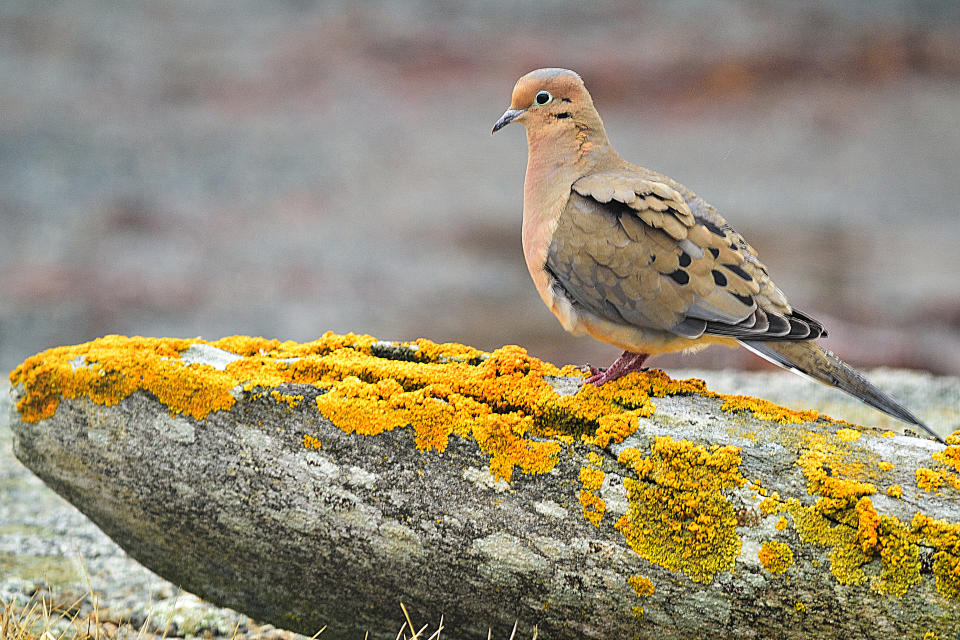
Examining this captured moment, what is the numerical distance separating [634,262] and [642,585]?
4.22 ft

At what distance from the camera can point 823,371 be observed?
316 cm

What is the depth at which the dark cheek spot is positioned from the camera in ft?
11.0

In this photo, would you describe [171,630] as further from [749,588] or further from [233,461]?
[749,588]

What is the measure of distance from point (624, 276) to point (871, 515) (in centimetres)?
128

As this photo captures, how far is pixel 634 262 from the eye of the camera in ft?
11.2

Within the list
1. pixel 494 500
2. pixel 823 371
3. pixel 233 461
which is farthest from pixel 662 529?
pixel 233 461

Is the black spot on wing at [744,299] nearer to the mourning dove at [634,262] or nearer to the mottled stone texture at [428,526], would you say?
the mourning dove at [634,262]

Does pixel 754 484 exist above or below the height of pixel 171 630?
above

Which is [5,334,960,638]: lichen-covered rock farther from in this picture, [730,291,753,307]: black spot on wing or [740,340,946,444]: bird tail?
[730,291,753,307]: black spot on wing

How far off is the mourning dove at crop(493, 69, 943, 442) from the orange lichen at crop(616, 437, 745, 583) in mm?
488

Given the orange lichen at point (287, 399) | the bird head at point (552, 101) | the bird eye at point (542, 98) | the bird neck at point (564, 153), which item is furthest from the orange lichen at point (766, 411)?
the orange lichen at point (287, 399)

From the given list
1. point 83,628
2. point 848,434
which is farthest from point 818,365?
point 83,628

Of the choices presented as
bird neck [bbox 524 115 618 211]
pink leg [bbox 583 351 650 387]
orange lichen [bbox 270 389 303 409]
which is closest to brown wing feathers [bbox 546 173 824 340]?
bird neck [bbox 524 115 618 211]

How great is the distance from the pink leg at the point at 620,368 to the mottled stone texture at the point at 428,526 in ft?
1.03
